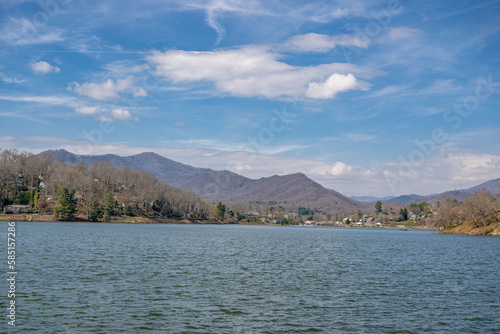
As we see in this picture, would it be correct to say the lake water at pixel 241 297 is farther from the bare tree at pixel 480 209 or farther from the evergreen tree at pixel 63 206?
the evergreen tree at pixel 63 206

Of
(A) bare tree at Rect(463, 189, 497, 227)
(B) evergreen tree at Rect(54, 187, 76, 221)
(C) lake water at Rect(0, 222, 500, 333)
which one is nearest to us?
(C) lake water at Rect(0, 222, 500, 333)

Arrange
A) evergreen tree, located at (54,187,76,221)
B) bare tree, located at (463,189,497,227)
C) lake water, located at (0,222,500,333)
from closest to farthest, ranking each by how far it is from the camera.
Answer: lake water, located at (0,222,500,333)
bare tree, located at (463,189,497,227)
evergreen tree, located at (54,187,76,221)

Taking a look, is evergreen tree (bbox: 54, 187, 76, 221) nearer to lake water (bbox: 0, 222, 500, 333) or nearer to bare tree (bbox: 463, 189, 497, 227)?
lake water (bbox: 0, 222, 500, 333)

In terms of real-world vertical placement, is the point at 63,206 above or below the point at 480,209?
below

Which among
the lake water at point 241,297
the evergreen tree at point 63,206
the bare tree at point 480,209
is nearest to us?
the lake water at point 241,297

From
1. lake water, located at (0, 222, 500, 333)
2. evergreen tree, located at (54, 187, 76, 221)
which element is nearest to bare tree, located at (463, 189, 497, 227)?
lake water, located at (0, 222, 500, 333)

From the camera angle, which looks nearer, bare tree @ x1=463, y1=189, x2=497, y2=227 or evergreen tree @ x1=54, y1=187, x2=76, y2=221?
bare tree @ x1=463, y1=189, x2=497, y2=227

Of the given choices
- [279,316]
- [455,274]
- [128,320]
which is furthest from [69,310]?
[455,274]

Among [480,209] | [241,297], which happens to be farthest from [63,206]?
[480,209]

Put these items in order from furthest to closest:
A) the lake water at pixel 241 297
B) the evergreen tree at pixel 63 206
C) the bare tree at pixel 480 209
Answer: the evergreen tree at pixel 63 206 < the bare tree at pixel 480 209 < the lake water at pixel 241 297

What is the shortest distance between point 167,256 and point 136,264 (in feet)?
37.9

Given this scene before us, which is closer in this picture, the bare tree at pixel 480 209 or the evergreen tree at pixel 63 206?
the bare tree at pixel 480 209

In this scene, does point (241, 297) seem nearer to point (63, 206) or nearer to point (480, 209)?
point (480, 209)

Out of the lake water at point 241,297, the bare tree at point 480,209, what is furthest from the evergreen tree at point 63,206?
the bare tree at point 480,209
